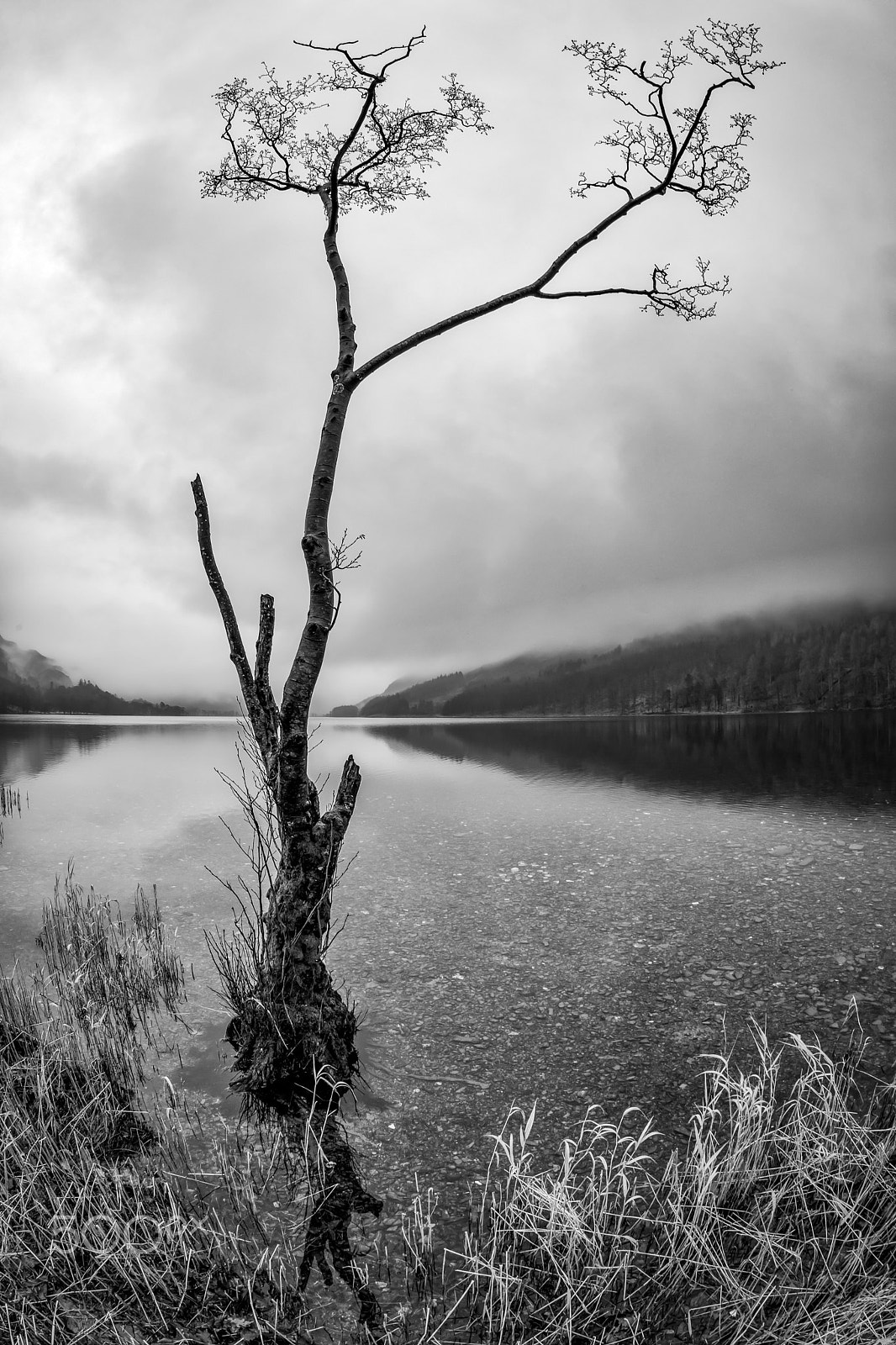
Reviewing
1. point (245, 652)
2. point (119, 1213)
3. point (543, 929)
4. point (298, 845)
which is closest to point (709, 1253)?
point (119, 1213)

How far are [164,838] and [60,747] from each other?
49.9 meters

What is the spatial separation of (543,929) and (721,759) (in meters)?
36.1

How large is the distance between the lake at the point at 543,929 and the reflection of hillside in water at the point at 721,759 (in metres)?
0.90

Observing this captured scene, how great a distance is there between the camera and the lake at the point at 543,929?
7105 mm

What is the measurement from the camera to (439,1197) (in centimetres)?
547

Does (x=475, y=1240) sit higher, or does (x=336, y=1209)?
(x=475, y=1240)

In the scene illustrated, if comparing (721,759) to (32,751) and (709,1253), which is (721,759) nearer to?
(709,1253)

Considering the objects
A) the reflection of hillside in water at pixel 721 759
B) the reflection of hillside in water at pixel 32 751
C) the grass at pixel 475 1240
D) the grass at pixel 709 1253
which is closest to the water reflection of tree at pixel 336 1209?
the grass at pixel 475 1240

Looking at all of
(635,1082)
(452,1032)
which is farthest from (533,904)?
(635,1082)

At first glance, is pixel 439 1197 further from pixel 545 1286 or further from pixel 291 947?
pixel 291 947

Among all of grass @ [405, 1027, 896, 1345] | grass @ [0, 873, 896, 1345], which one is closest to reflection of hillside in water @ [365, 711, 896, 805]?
grass @ [405, 1027, 896, 1345]

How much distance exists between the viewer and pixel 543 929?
39.3 ft

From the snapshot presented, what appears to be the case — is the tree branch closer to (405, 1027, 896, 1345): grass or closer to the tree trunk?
the tree trunk

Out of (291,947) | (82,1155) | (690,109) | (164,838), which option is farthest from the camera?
(164,838)
